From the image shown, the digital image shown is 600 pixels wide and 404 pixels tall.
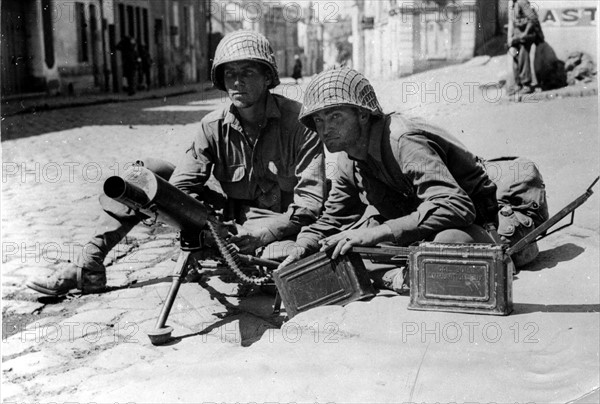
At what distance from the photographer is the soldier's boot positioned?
5.28 m

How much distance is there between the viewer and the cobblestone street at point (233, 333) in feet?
11.2

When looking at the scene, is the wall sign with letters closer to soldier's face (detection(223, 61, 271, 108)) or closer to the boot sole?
soldier's face (detection(223, 61, 271, 108))

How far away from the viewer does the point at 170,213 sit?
443 cm

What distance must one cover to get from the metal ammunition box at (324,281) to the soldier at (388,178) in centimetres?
10

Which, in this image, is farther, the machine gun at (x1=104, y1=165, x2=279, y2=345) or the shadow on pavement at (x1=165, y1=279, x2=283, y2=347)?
the shadow on pavement at (x1=165, y1=279, x2=283, y2=347)

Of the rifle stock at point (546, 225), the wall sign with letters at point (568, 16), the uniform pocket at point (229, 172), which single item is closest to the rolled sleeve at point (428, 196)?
the rifle stock at point (546, 225)

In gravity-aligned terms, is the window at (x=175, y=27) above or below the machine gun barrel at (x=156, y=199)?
above

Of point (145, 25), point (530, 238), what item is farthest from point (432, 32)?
point (530, 238)

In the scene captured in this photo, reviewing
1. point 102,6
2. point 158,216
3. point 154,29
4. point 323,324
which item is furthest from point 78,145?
point 154,29

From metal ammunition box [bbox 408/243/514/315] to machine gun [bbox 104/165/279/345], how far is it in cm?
107

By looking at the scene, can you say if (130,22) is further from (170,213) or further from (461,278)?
(461,278)

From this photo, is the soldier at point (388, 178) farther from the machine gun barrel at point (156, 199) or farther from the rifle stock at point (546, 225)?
the machine gun barrel at point (156, 199)

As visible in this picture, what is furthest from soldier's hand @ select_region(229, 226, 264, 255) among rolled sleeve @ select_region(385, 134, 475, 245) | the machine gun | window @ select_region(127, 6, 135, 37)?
window @ select_region(127, 6, 135, 37)

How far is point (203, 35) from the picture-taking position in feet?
147
